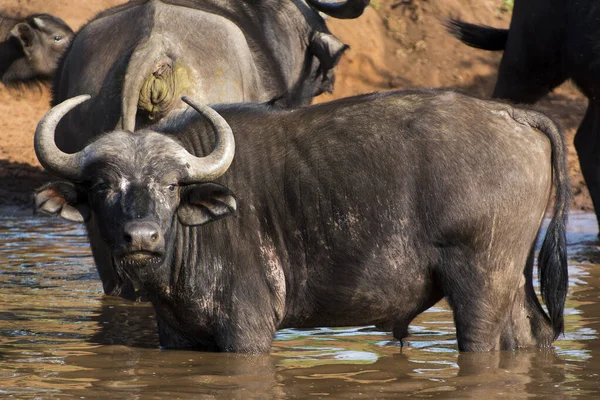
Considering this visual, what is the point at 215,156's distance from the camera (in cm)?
579

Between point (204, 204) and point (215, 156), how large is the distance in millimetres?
236

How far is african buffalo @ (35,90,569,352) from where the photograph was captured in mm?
5793

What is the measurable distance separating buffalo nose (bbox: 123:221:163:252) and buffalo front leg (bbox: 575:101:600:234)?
532cm

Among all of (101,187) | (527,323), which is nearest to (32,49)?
(101,187)

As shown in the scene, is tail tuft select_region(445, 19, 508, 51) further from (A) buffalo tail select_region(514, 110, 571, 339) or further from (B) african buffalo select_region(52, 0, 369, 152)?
(A) buffalo tail select_region(514, 110, 571, 339)

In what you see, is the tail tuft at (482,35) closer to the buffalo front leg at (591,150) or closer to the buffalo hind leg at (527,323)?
the buffalo front leg at (591,150)

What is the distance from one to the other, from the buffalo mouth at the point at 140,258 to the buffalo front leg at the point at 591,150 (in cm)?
516

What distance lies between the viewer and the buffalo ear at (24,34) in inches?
401

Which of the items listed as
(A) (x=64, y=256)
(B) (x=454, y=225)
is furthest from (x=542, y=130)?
(A) (x=64, y=256)

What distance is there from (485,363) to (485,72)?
9453 millimetres

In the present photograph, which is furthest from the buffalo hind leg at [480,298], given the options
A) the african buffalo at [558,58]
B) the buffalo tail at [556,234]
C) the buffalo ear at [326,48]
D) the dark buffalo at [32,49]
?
the dark buffalo at [32,49]

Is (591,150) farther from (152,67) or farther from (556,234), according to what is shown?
(152,67)

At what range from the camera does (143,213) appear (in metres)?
5.50

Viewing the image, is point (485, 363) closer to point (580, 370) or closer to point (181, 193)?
point (580, 370)
